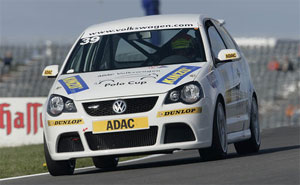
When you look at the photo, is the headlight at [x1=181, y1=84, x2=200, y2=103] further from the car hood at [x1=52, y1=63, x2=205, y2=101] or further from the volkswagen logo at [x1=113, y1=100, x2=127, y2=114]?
the volkswagen logo at [x1=113, y1=100, x2=127, y2=114]

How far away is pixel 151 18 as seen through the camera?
29.1ft

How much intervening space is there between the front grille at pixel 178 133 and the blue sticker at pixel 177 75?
414mm

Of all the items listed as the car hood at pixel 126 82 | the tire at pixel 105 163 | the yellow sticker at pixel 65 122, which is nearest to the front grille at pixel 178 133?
the car hood at pixel 126 82

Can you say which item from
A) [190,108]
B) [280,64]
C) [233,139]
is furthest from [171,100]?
[280,64]

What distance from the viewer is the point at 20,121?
18062mm

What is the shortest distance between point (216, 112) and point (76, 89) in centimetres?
139

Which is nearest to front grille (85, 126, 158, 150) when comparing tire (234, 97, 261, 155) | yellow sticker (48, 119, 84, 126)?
yellow sticker (48, 119, 84, 126)

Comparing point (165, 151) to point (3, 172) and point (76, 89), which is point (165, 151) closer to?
point (76, 89)

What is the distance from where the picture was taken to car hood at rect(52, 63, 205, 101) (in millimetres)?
7188

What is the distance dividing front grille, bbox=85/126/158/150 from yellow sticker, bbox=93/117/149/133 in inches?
2.0

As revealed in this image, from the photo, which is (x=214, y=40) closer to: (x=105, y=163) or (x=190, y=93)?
(x=190, y=93)

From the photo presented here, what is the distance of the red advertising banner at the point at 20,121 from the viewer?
58.7 ft

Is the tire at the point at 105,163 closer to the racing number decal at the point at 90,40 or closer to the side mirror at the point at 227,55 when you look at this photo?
the racing number decal at the point at 90,40

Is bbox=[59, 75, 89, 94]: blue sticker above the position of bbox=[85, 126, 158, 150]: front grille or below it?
above
